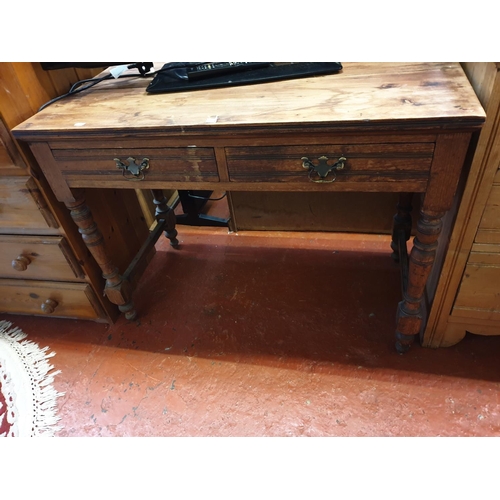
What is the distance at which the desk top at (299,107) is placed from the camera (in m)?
0.77

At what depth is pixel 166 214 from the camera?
1681mm

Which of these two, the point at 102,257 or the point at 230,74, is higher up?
the point at 230,74

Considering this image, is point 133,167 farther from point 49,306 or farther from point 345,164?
point 49,306

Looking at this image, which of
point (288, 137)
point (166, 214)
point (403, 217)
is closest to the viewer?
point (288, 137)

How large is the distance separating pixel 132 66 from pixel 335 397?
121 cm

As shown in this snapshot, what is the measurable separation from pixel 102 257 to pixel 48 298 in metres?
0.33

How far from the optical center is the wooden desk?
787 mm

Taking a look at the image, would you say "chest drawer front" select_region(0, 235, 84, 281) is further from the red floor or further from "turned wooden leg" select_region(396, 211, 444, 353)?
"turned wooden leg" select_region(396, 211, 444, 353)

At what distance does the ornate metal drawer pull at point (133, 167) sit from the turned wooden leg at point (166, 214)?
623mm

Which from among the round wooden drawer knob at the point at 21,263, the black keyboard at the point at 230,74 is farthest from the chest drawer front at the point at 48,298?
the black keyboard at the point at 230,74

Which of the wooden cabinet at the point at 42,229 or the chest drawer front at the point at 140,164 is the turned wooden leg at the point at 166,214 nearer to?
the wooden cabinet at the point at 42,229

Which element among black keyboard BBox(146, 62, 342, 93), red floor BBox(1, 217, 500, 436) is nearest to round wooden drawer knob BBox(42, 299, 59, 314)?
red floor BBox(1, 217, 500, 436)

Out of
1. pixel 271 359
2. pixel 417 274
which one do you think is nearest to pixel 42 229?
pixel 271 359

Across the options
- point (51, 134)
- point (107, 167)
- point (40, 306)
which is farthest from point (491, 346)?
point (40, 306)
